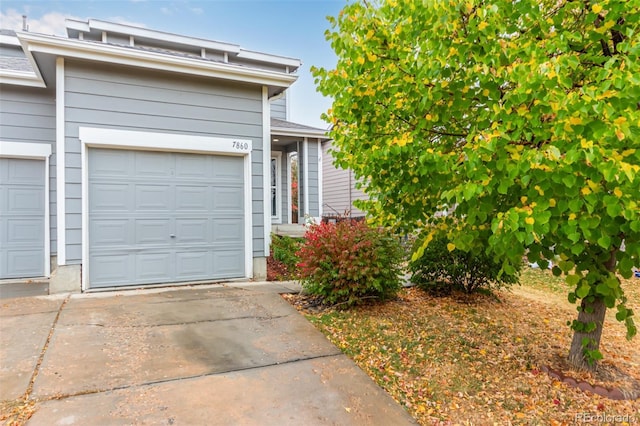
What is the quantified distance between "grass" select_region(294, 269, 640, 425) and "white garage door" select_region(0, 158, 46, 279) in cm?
575

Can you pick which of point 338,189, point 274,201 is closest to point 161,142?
point 274,201

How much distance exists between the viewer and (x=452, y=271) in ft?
18.7

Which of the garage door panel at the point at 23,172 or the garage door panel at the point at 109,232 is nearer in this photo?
the garage door panel at the point at 109,232

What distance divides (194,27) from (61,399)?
1264cm

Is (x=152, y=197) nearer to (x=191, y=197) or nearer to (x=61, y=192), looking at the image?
(x=191, y=197)

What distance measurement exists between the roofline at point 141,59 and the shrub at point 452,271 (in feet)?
13.0

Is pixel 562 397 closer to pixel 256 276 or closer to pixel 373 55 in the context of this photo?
pixel 373 55

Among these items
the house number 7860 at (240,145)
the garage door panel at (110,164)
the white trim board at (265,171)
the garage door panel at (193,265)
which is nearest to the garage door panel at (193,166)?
the house number 7860 at (240,145)

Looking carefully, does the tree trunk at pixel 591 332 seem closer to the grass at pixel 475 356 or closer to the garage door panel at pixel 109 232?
the grass at pixel 475 356

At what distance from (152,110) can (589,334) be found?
650cm

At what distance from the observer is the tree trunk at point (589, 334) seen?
3.27 meters

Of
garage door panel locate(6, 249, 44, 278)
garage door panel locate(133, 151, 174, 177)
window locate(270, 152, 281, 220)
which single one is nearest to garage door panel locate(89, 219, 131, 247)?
garage door panel locate(133, 151, 174, 177)

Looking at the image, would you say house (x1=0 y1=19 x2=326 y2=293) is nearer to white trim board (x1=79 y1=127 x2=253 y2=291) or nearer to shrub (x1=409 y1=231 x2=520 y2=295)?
white trim board (x1=79 y1=127 x2=253 y2=291)

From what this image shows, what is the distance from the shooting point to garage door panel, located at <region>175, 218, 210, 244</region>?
246 inches
